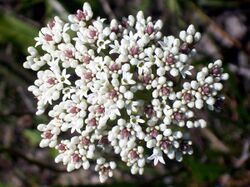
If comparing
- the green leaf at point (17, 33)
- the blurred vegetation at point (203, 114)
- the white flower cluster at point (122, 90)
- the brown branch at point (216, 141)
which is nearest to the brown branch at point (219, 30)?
the blurred vegetation at point (203, 114)

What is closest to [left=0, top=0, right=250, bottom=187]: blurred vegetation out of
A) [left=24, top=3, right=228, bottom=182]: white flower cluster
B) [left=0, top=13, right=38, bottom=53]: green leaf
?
[left=0, top=13, right=38, bottom=53]: green leaf

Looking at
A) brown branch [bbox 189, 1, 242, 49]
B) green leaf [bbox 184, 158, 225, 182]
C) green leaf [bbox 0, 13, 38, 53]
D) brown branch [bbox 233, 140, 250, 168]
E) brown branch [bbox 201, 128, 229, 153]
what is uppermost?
green leaf [bbox 0, 13, 38, 53]

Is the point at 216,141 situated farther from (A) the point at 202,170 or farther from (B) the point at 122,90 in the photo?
(B) the point at 122,90

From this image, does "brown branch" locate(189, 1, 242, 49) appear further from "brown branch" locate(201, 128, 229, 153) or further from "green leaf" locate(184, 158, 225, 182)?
"green leaf" locate(184, 158, 225, 182)

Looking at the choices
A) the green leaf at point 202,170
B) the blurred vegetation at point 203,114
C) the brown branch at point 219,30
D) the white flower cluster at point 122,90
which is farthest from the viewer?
the brown branch at point 219,30

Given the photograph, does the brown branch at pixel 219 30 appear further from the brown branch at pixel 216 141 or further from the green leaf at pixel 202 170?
the green leaf at pixel 202 170

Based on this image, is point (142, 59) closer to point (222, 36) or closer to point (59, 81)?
point (59, 81)

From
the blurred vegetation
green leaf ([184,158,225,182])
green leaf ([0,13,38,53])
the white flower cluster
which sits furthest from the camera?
green leaf ([0,13,38,53])
